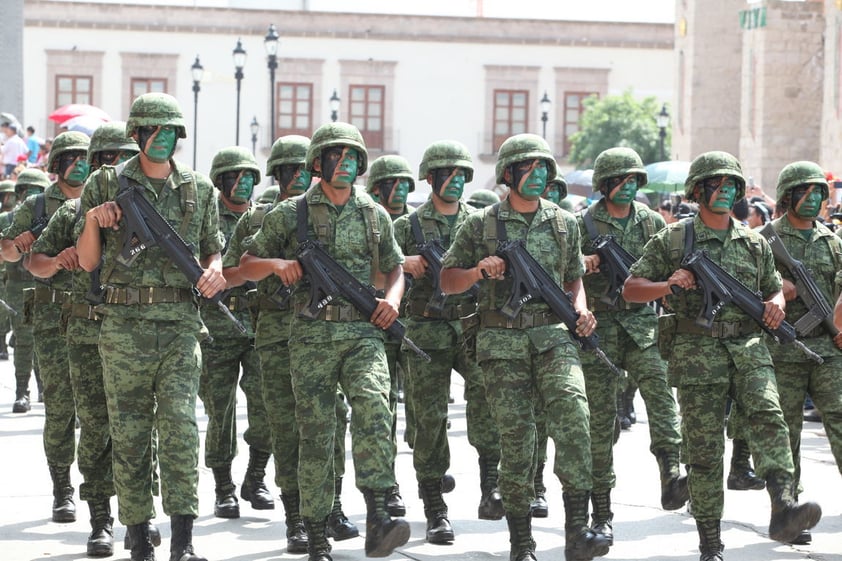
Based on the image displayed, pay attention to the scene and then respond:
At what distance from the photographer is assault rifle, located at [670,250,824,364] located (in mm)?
7793

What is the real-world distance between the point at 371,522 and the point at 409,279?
102 inches

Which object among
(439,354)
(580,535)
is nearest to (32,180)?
(439,354)

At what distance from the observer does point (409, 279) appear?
949 cm

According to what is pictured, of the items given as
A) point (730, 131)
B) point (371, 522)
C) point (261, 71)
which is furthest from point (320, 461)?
point (261, 71)

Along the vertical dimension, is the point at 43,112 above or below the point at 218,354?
above

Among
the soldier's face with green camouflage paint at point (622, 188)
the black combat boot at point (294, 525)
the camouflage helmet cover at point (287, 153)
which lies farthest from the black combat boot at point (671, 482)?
the camouflage helmet cover at point (287, 153)

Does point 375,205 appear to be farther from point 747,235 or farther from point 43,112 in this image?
point 43,112

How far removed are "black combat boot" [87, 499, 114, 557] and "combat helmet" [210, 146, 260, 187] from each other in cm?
237

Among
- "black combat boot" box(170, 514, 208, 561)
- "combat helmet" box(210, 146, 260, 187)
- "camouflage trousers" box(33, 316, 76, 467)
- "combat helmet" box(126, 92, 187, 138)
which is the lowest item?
"black combat boot" box(170, 514, 208, 561)

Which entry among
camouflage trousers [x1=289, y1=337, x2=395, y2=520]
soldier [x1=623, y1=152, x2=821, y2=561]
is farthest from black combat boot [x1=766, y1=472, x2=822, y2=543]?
camouflage trousers [x1=289, y1=337, x2=395, y2=520]

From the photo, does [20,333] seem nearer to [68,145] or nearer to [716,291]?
[68,145]

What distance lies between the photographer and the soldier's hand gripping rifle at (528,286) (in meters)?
7.62

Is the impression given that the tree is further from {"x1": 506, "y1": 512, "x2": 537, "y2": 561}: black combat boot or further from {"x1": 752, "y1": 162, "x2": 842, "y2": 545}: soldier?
{"x1": 506, "y1": 512, "x2": 537, "y2": 561}: black combat boot

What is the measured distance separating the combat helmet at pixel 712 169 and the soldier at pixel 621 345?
3.12 feet
